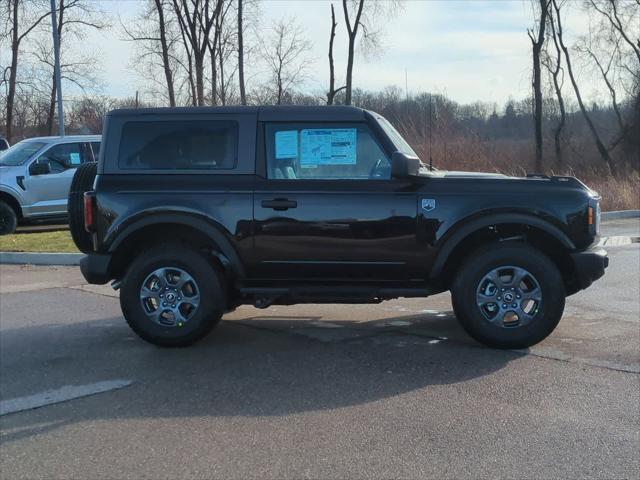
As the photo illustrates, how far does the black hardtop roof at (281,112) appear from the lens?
6320mm

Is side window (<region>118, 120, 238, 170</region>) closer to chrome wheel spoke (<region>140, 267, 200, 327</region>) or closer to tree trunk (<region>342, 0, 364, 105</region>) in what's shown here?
chrome wheel spoke (<region>140, 267, 200, 327</region>)

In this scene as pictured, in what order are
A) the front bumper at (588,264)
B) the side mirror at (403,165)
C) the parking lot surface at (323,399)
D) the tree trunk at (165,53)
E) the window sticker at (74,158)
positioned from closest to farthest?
the parking lot surface at (323,399) → the side mirror at (403,165) → the front bumper at (588,264) → the window sticker at (74,158) → the tree trunk at (165,53)

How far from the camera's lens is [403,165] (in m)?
5.91

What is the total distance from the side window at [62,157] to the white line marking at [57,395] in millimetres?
10551

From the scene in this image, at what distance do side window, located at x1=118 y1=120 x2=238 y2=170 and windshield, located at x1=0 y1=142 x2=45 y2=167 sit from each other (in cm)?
951

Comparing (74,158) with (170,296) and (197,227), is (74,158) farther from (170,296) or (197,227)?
(197,227)

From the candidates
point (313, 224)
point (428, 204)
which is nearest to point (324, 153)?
point (313, 224)

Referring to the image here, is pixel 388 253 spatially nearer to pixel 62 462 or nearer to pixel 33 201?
pixel 62 462

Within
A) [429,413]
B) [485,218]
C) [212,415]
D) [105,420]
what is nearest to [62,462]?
[105,420]

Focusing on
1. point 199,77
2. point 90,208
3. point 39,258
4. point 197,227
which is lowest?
point 39,258

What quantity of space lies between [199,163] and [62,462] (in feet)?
9.82

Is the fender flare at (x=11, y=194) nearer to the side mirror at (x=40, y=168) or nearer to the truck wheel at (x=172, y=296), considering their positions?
the side mirror at (x=40, y=168)

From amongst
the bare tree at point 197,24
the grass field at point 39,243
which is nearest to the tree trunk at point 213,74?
the bare tree at point 197,24

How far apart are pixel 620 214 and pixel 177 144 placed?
51.2 feet
